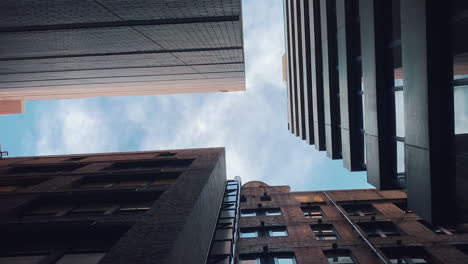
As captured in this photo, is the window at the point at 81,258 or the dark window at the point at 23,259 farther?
the dark window at the point at 23,259

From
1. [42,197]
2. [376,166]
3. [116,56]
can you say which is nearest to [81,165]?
[42,197]

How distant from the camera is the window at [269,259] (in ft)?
60.3

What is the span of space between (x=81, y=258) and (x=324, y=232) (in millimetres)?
15882

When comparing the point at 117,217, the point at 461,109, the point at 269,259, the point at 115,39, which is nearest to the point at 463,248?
the point at 269,259

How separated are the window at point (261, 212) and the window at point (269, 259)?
641 centimetres

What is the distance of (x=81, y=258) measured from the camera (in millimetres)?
10305

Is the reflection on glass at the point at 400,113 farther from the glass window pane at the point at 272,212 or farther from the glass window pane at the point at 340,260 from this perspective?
the glass window pane at the point at 272,212

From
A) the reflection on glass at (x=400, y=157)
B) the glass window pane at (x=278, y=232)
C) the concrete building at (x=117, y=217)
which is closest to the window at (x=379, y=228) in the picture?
the glass window pane at (x=278, y=232)

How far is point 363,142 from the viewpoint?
1276 centimetres

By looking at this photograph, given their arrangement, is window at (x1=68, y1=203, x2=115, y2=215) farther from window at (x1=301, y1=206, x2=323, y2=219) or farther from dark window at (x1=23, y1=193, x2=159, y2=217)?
window at (x1=301, y1=206, x2=323, y2=219)

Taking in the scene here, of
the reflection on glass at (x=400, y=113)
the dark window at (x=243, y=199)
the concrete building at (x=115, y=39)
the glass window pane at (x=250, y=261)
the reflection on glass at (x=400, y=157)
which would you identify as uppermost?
the concrete building at (x=115, y=39)

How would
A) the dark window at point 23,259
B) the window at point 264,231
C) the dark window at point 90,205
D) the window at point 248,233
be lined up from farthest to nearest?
the window at point 264,231
the window at point 248,233
the dark window at point 90,205
the dark window at point 23,259

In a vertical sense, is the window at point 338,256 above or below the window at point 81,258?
below

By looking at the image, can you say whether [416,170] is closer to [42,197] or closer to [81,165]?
[42,197]
